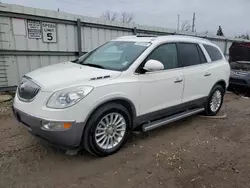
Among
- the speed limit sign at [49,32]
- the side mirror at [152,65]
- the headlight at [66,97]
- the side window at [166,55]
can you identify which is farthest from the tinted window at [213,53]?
the speed limit sign at [49,32]

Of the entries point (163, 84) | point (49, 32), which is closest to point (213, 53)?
point (163, 84)

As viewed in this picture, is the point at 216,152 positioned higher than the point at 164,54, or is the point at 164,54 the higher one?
the point at 164,54

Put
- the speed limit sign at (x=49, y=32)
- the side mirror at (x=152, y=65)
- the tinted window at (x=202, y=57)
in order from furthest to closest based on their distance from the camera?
the speed limit sign at (x=49, y=32), the tinted window at (x=202, y=57), the side mirror at (x=152, y=65)

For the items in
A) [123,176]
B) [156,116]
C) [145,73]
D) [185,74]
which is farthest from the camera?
[185,74]

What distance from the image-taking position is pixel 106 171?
3010mm

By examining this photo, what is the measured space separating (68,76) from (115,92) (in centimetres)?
69

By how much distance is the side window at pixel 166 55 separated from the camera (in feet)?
12.9

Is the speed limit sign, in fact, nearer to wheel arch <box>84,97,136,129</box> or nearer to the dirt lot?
the dirt lot

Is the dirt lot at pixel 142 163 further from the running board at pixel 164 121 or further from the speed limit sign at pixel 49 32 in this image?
the speed limit sign at pixel 49 32

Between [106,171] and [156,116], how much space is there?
140cm

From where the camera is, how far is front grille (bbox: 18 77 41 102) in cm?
301

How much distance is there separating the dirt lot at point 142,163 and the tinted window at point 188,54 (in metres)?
1.38

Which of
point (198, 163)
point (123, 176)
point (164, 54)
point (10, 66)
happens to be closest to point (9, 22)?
point (10, 66)

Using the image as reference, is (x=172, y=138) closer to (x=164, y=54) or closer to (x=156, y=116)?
(x=156, y=116)
